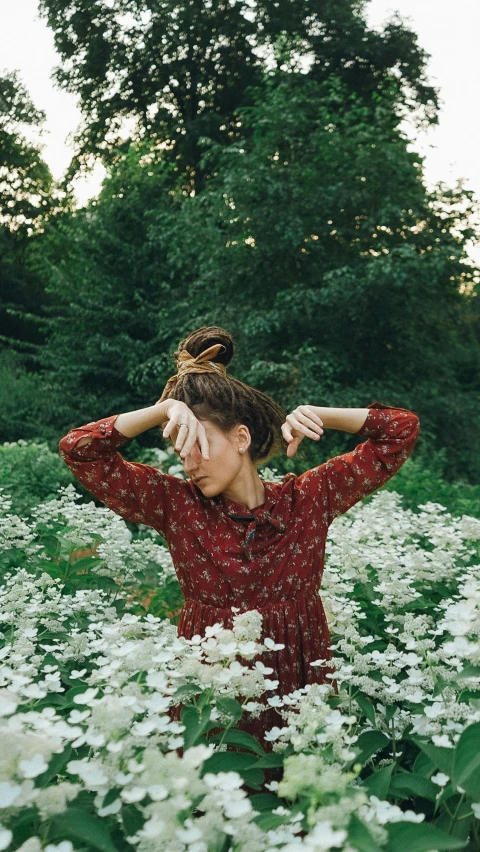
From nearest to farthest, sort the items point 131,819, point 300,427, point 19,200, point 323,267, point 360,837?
1. point 360,837
2. point 131,819
3. point 300,427
4. point 323,267
5. point 19,200

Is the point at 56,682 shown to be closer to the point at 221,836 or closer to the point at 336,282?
the point at 221,836

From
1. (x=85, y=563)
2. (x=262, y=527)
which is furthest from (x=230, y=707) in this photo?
(x=85, y=563)

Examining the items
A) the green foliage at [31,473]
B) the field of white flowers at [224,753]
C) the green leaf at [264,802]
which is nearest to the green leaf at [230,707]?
the field of white flowers at [224,753]

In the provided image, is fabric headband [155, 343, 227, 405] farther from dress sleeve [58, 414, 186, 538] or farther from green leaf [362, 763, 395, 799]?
green leaf [362, 763, 395, 799]

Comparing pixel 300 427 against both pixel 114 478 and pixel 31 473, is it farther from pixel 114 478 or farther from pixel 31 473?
pixel 31 473

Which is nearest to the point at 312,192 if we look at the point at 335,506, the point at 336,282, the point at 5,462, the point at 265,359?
the point at 336,282

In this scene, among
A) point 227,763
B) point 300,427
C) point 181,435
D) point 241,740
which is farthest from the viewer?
point 300,427

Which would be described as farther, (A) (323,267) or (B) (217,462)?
(A) (323,267)

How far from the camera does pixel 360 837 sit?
0.80m

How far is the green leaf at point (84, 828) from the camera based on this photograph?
2.75ft

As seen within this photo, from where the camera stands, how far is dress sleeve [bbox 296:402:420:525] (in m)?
1.95

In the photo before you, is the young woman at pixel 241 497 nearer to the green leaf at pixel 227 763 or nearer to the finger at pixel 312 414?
the finger at pixel 312 414

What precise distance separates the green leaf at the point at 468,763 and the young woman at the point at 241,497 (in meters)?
0.87

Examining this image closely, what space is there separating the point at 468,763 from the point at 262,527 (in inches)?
40.0
